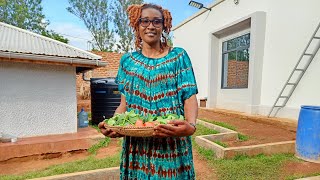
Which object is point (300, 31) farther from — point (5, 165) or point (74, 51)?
point (5, 165)

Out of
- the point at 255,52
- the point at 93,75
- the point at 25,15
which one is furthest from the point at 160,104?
the point at 25,15

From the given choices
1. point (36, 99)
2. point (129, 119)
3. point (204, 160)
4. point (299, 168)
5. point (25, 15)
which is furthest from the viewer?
point (25, 15)

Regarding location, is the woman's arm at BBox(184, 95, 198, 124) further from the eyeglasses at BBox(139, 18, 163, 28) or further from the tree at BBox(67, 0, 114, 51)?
the tree at BBox(67, 0, 114, 51)

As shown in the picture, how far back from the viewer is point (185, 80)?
1356mm

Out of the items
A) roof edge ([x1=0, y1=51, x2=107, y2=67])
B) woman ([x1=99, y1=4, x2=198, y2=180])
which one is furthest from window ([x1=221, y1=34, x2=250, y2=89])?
woman ([x1=99, y1=4, x2=198, y2=180])

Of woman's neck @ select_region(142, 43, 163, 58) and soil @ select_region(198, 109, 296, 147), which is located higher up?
woman's neck @ select_region(142, 43, 163, 58)

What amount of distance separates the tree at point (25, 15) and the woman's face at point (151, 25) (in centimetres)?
2154

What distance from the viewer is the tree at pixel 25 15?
2151 cm

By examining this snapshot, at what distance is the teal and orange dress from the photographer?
4.48ft

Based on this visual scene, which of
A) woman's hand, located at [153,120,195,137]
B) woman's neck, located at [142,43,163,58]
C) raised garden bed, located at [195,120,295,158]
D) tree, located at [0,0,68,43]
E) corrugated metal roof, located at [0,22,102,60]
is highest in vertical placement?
tree, located at [0,0,68,43]

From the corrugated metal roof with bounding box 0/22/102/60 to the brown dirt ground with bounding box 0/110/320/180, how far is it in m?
2.12

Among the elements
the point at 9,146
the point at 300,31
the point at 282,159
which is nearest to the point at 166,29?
the point at 282,159

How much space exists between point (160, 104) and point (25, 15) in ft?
83.4

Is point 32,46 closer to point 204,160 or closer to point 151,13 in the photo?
point 204,160
